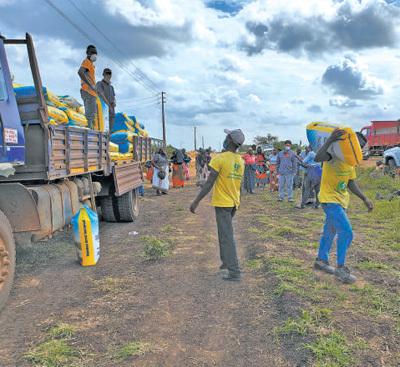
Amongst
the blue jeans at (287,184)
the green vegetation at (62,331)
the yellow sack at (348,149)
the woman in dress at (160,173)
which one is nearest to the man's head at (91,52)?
the yellow sack at (348,149)

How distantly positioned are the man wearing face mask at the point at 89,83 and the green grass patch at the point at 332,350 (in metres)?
5.54

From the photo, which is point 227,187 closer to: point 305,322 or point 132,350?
point 305,322

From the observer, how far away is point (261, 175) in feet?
56.0

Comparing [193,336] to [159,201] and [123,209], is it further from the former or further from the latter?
[159,201]

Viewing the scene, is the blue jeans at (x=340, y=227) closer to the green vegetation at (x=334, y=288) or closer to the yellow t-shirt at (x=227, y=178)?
the green vegetation at (x=334, y=288)

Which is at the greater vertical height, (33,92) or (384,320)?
(33,92)

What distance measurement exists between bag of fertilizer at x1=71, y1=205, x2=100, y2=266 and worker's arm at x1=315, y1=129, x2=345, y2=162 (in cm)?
293

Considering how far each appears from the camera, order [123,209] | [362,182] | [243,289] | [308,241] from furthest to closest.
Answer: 1. [362,182]
2. [123,209]
3. [308,241]
4. [243,289]

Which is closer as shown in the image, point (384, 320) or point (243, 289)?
point (384, 320)

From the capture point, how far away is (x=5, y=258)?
3953mm

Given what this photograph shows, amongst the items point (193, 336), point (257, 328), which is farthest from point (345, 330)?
point (193, 336)

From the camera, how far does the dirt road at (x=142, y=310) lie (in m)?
3.12

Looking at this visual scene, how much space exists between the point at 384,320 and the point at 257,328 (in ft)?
3.71

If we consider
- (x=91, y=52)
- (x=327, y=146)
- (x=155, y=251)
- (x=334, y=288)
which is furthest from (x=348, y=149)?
(x=91, y=52)
